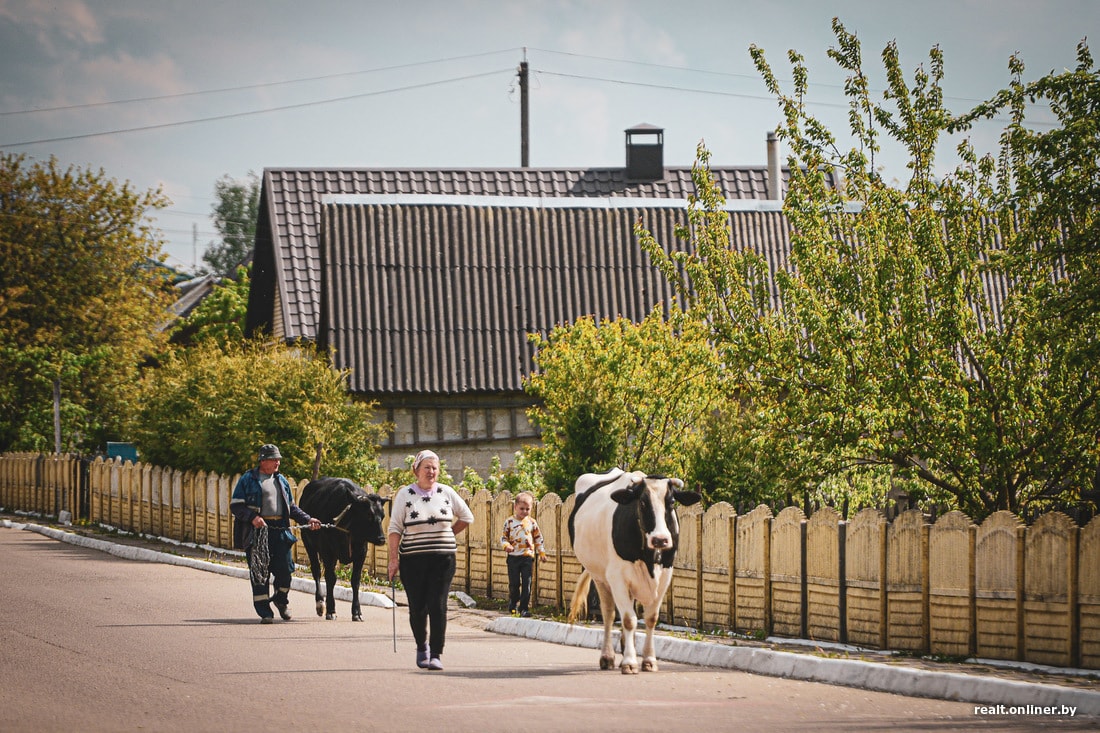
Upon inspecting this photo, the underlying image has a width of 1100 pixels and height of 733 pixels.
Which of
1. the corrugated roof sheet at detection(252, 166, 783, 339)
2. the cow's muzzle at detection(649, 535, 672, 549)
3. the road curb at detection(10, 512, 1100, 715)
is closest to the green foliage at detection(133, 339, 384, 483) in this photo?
the corrugated roof sheet at detection(252, 166, 783, 339)

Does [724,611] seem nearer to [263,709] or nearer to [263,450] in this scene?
[263,450]

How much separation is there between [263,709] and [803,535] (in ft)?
22.6

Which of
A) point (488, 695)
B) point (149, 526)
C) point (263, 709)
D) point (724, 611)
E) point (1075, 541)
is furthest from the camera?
point (149, 526)

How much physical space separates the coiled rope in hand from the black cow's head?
5.75 m

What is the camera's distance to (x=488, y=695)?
11477 millimetres

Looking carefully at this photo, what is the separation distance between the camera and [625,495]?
13633mm

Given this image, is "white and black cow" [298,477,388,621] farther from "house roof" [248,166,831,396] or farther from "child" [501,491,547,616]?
"house roof" [248,166,831,396]

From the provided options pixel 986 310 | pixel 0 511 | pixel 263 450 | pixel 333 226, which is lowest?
pixel 0 511

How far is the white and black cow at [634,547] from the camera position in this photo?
13312 millimetres

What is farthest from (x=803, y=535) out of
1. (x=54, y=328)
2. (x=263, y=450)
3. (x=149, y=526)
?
(x=54, y=328)

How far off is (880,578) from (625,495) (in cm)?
294

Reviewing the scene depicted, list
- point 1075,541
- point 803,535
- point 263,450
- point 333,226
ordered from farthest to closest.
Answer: point 333,226 → point 263,450 → point 803,535 → point 1075,541

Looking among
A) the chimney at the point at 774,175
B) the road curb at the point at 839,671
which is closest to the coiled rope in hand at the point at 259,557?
the road curb at the point at 839,671

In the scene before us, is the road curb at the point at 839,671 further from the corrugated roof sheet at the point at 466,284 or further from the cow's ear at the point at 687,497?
the corrugated roof sheet at the point at 466,284
